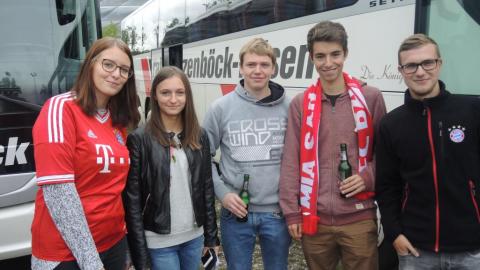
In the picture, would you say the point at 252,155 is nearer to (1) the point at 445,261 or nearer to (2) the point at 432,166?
(2) the point at 432,166

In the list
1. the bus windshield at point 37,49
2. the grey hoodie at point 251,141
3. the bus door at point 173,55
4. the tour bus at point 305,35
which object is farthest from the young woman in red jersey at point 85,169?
the bus door at point 173,55

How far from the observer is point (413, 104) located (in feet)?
7.54

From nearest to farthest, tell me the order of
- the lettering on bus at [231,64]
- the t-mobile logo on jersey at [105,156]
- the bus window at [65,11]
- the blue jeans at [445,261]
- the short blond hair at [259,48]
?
1. the t-mobile logo on jersey at [105,156]
2. the blue jeans at [445,261]
3. the short blond hair at [259,48]
4. the bus window at [65,11]
5. the lettering on bus at [231,64]

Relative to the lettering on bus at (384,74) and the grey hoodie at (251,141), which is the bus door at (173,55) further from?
the grey hoodie at (251,141)

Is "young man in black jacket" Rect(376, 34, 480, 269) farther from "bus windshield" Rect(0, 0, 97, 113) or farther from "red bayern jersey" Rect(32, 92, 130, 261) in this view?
"bus windshield" Rect(0, 0, 97, 113)

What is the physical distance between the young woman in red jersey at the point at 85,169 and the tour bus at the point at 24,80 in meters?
1.79

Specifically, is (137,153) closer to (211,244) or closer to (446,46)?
(211,244)

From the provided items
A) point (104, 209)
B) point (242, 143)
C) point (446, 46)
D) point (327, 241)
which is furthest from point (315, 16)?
point (104, 209)

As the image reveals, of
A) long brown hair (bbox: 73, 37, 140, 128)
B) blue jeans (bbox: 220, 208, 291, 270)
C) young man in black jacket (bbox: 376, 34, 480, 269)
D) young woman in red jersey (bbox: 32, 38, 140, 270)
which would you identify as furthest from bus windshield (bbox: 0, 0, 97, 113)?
young man in black jacket (bbox: 376, 34, 480, 269)

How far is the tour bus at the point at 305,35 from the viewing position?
3369mm

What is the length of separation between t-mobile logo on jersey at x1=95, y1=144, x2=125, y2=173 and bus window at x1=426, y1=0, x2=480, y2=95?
263 centimetres

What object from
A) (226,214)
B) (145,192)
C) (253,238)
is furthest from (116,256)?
(253,238)

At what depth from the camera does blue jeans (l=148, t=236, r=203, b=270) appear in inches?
97.7

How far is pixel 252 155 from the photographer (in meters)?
2.71
